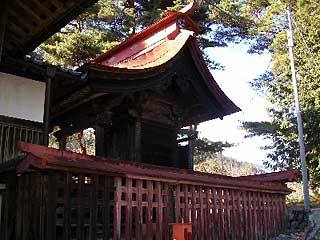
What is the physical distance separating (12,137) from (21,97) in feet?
3.32

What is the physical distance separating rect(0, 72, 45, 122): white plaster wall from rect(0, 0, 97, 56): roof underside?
1.44 metres

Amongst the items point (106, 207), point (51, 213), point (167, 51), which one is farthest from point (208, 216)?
point (167, 51)

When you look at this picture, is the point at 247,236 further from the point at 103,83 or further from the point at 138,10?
the point at 138,10

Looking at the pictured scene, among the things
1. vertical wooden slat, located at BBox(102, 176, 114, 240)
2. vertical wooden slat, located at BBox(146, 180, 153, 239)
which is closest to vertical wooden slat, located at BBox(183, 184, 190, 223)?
vertical wooden slat, located at BBox(146, 180, 153, 239)

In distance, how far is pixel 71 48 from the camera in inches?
695

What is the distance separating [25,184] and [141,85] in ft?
13.5

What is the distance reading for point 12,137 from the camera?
831 centimetres

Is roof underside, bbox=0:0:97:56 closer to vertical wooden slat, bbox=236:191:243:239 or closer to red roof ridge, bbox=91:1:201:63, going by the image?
red roof ridge, bbox=91:1:201:63

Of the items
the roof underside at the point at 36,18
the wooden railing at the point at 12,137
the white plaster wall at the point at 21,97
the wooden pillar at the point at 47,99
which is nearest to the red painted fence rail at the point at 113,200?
the wooden railing at the point at 12,137

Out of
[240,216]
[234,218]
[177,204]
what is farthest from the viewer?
[240,216]

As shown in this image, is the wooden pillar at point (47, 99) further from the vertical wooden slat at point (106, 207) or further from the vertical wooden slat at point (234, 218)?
the vertical wooden slat at point (234, 218)

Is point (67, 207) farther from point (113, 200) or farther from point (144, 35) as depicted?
point (144, 35)

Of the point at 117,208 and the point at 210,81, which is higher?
the point at 210,81

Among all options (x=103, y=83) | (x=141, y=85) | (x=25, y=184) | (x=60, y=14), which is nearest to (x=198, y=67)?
(x=141, y=85)
